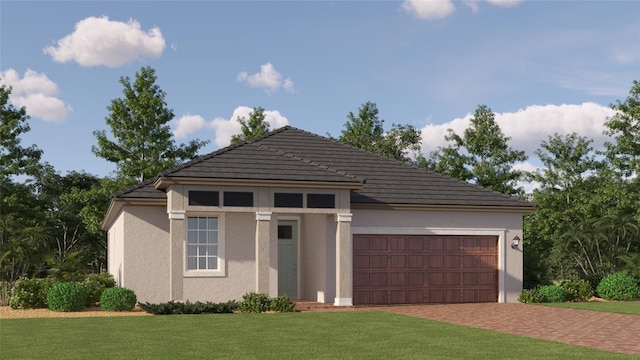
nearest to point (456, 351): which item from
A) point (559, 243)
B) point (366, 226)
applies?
point (366, 226)

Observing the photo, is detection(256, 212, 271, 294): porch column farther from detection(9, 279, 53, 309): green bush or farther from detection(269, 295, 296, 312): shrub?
detection(9, 279, 53, 309): green bush

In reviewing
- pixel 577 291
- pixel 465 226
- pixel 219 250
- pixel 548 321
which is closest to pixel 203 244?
pixel 219 250

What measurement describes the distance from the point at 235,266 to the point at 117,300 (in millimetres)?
3989

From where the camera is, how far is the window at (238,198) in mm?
23375

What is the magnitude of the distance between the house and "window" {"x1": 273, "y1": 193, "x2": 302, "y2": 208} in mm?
30

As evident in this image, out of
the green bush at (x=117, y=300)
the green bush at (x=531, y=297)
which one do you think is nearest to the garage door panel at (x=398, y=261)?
the green bush at (x=531, y=297)

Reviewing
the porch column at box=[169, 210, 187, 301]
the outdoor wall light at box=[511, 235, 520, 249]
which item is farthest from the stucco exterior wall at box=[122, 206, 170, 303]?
the outdoor wall light at box=[511, 235, 520, 249]

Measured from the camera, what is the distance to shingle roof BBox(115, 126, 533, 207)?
23.7 meters

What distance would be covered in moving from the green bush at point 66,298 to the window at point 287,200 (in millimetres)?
6249

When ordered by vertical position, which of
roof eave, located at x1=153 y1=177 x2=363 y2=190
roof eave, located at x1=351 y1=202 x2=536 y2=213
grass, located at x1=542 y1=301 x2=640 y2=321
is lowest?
grass, located at x1=542 y1=301 x2=640 y2=321

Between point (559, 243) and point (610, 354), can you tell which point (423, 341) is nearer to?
point (610, 354)

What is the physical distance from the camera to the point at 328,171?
969 inches

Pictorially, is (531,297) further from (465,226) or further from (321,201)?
(321,201)

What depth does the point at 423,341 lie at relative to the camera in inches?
590
